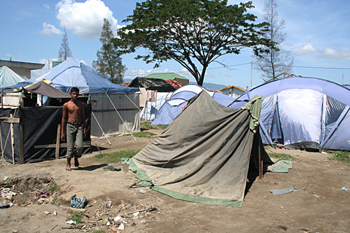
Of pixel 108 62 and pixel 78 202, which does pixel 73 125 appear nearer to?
pixel 78 202

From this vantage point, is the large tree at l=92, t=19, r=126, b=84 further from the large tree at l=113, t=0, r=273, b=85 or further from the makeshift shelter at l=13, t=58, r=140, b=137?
the makeshift shelter at l=13, t=58, r=140, b=137

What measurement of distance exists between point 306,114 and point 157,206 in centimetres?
845

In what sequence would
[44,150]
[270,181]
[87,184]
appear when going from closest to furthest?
[87,184]
[270,181]
[44,150]

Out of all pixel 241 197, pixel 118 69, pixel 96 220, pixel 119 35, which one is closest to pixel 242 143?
pixel 241 197

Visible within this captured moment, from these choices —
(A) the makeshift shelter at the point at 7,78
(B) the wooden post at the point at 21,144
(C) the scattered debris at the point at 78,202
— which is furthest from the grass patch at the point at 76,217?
(A) the makeshift shelter at the point at 7,78

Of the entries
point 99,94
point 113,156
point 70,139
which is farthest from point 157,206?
point 99,94

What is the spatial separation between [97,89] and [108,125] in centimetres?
199

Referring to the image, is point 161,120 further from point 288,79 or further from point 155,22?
point 288,79

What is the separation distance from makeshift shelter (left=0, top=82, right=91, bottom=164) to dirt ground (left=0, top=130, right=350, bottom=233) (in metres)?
0.59

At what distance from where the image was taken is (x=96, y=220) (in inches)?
156

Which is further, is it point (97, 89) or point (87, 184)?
point (97, 89)

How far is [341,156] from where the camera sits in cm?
881

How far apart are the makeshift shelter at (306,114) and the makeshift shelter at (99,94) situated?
7.10m

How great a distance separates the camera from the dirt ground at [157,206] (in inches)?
148
